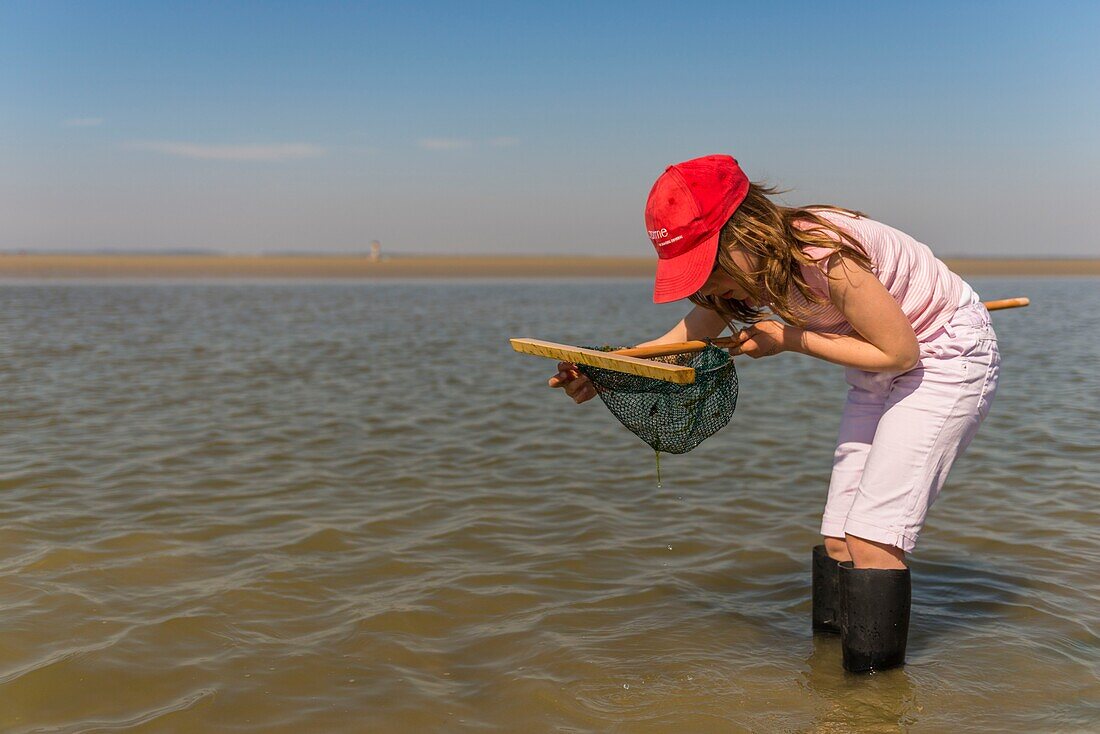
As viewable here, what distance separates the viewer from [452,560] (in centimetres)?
516

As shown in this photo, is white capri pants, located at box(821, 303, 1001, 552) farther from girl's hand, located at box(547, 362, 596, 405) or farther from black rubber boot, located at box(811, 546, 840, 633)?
girl's hand, located at box(547, 362, 596, 405)

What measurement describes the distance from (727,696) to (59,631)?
282cm

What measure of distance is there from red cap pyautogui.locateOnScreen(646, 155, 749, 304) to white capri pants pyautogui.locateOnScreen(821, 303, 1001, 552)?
32.5 inches

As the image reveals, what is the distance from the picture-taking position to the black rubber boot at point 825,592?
3.96 m

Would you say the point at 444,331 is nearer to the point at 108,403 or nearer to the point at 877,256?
the point at 108,403

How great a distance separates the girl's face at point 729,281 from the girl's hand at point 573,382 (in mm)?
587

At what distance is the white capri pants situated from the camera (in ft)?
10.7

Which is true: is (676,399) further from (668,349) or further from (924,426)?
(924,426)

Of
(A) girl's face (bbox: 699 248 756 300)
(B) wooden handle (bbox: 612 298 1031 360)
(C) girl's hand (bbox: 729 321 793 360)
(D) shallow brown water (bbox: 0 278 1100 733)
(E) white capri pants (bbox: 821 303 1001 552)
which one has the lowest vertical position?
(D) shallow brown water (bbox: 0 278 1100 733)

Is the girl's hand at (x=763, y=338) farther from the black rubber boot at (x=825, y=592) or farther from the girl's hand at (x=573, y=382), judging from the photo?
the black rubber boot at (x=825, y=592)

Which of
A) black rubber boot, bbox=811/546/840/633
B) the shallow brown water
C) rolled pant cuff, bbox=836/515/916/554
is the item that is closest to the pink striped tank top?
rolled pant cuff, bbox=836/515/916/554

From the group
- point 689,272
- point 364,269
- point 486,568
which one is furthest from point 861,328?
point 364,269

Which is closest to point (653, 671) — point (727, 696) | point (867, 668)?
point (727, 696)

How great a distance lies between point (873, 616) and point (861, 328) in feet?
3.61
